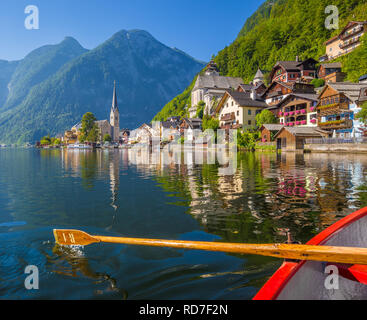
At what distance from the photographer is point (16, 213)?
34.7 feet

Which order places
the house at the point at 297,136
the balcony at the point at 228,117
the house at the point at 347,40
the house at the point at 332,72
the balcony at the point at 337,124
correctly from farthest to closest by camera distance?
the balcony at the point at 228,117 → the house at the point at 347,40 → the house at the point at 332,72 → the house at the point at 297,136 → the balcony at the point at 337,124

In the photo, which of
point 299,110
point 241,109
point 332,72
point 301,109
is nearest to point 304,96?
point 301,109

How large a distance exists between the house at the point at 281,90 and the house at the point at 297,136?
1617cm

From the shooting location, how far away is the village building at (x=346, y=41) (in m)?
77.2

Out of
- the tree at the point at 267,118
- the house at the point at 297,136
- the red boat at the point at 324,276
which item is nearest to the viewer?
the red boat at the point at 324,276

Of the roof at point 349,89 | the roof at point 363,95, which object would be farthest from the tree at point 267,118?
the roof at point 363,95

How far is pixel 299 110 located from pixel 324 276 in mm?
66269

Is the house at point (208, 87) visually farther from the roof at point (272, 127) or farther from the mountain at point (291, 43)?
the roof at point (272, 127)

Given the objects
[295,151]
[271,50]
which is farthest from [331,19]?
[295,151]

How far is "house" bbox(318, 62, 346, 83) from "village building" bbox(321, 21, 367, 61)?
10190mm

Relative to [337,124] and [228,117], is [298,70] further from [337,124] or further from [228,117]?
[337,124]

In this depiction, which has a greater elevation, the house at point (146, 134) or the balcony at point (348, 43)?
the balcony at point (348, 43)

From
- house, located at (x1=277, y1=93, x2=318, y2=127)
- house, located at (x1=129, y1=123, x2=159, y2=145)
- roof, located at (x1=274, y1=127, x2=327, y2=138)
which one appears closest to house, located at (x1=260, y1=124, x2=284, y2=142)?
house, located at (x1=277, y1=93, x2=318, y2=127)

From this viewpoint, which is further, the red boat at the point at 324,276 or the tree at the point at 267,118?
the tree at the point at 267,118
